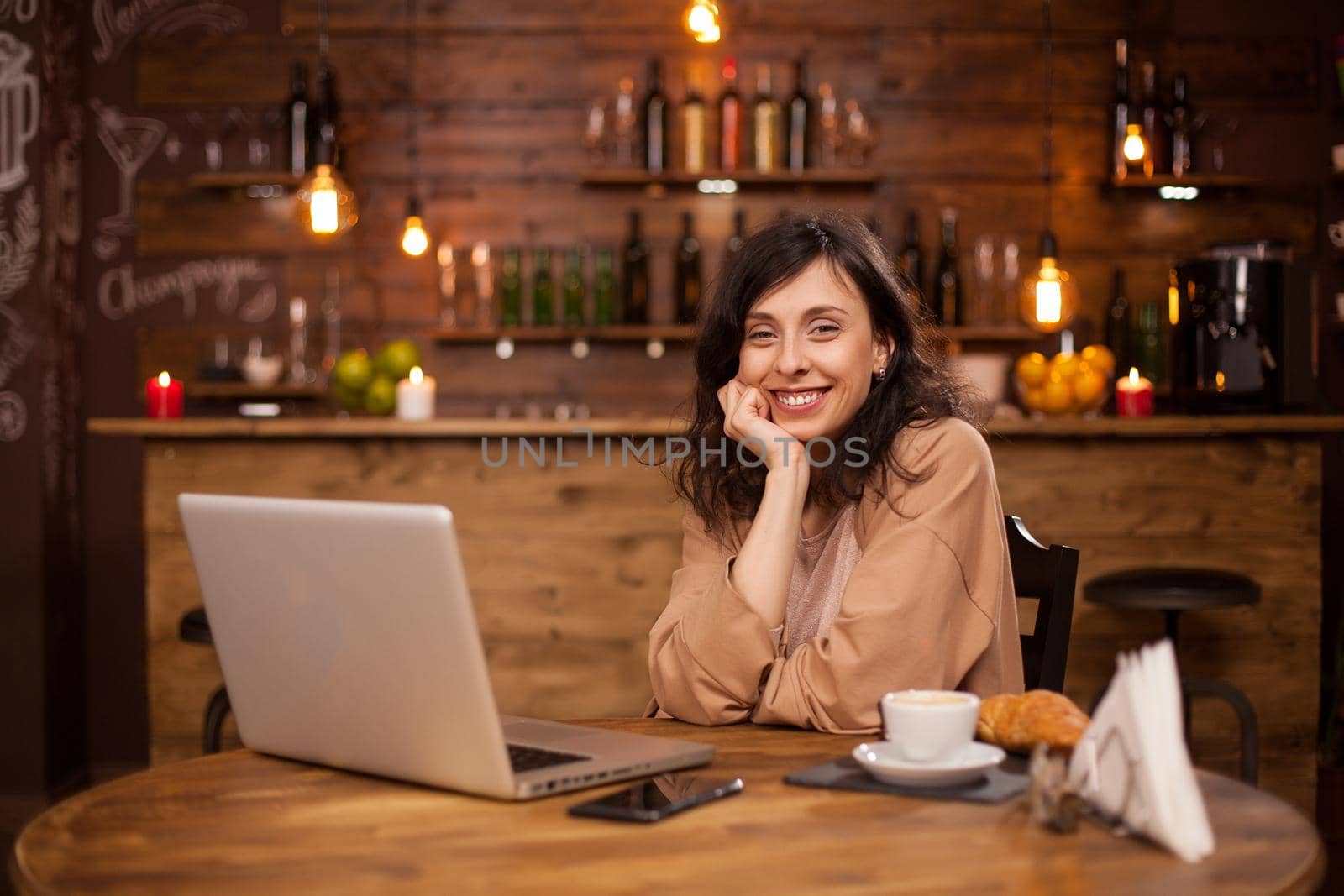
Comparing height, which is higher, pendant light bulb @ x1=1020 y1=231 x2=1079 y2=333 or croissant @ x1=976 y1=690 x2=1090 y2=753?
pendant light bulb @ x1=1020 y1=231 x2=1079 y2=333

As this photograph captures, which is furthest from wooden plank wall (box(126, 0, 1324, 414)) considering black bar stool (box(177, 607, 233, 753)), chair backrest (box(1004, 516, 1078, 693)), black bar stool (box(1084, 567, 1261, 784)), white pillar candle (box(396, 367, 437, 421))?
chair backrest (box(1004, 516, 1078, 693))

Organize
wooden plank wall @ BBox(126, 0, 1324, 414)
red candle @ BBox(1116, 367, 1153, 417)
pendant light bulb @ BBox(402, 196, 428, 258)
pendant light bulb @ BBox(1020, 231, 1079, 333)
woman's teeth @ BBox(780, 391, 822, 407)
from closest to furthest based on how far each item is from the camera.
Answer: woman's teeth @ BBox(780, 391, 822, 407) < red candle @ BBox(1116, 367, 1153, 417) < pendant light bulb @ BBox(1020, 231, 1079, 333) < pendant light bulb @ BBox(402, 196, 428, 258) < wooden plank wall @ BBox(126, 0, 1324, 414)

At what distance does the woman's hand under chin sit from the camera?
63.2 inches

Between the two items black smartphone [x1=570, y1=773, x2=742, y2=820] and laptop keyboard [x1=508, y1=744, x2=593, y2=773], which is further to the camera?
laptop keyboard [x1=508, y1=744, x2=593, y2=773]

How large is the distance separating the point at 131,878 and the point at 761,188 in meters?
3.85

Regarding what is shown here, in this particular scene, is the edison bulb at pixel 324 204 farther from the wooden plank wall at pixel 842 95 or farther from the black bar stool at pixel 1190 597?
the black bar stool at pixel 1190 597

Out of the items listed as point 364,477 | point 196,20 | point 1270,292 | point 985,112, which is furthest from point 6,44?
point 1270,292

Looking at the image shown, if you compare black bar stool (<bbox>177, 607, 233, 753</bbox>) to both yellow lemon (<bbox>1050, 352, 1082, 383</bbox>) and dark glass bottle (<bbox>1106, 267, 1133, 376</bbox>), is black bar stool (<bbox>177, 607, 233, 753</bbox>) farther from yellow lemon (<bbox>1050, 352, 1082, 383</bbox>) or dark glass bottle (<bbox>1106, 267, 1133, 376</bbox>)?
dark glass bottle (<bbox>1106, 267, 1133, 376</bbox>)

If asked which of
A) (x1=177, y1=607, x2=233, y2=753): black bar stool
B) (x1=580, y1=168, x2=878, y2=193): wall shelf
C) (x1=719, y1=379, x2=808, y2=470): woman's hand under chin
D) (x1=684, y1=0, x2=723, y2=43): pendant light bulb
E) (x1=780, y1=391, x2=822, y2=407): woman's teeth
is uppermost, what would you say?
(x1=684, y1=0, x2=723, y2=43): pendant light bulb

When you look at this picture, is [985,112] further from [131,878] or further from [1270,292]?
[131,878]

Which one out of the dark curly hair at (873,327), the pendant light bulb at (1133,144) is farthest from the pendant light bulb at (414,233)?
the dark curly hair at (873,327)

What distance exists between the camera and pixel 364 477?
3242 mm

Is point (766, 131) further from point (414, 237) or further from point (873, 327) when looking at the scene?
point (873, 327)

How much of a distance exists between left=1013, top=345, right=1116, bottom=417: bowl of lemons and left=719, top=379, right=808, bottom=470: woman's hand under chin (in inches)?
73.3
